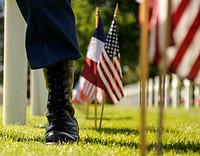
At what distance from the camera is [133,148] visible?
3.14 metres

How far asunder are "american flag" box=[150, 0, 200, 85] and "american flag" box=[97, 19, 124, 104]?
3026 mm

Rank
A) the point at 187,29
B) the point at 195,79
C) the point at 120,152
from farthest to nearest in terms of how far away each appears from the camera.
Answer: the point at 120,152, the point at 195,79, the point at 187,29

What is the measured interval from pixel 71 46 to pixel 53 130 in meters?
0.53

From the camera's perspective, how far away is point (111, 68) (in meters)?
5.38

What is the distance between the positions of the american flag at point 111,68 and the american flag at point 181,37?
3.03 metres

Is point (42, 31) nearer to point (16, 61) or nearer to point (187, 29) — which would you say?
point (187, 29)

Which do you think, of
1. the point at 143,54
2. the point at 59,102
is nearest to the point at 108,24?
the point at 59,102

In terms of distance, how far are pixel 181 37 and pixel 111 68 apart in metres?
3.22

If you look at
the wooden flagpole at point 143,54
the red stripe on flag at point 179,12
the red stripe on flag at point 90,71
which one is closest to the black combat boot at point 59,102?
the red stripe on flag at point 179,12

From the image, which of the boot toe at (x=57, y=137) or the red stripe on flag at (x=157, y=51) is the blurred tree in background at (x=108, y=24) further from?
the red stripe on flag at (x=157, y=51)

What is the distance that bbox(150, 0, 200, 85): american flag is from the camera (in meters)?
2.04

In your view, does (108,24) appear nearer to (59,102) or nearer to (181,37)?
(59,102)

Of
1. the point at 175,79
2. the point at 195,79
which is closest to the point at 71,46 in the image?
the point at 195,79

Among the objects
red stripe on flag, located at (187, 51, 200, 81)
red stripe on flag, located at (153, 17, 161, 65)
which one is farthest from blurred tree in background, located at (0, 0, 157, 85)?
red stripe on flag, located at (153, 17, 161, 65)
